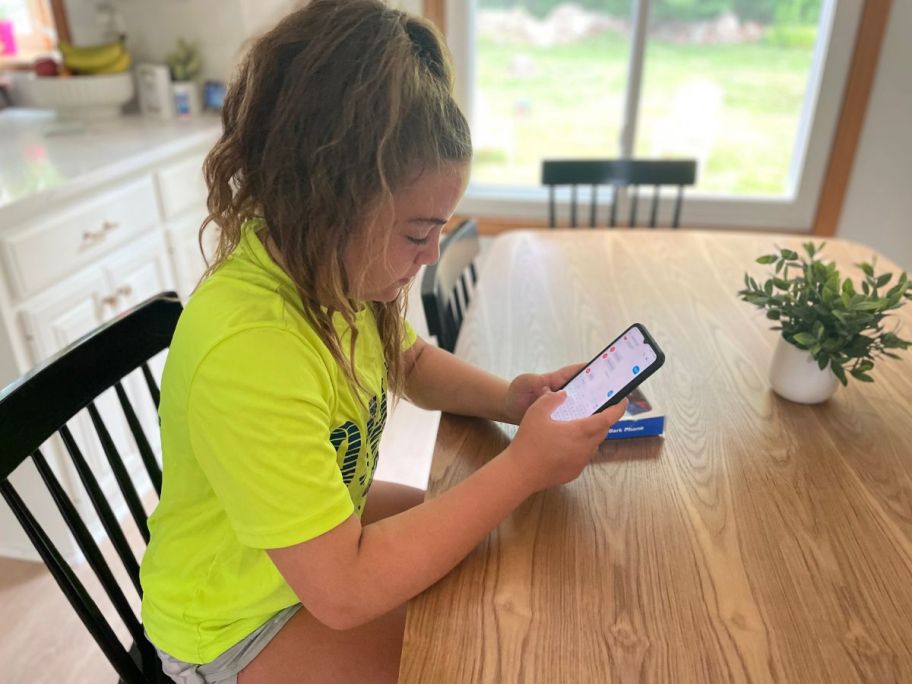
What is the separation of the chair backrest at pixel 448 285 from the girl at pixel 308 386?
1.09 feet

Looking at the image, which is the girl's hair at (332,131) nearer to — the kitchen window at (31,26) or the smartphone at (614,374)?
the smartphone at (614,374)

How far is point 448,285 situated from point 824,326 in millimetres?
600

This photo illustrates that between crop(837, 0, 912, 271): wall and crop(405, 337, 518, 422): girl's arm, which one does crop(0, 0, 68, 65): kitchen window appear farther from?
crop(837, 0, 912, 271): wall

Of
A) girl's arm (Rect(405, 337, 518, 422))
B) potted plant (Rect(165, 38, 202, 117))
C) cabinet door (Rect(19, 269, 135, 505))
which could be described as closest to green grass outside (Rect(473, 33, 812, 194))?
potted plant (Rect(165, 38, 202, 117))

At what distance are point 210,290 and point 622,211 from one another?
6.44 ft

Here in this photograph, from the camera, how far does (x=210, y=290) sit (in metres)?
0.67

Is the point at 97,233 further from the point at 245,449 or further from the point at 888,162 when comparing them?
the point at 888,162

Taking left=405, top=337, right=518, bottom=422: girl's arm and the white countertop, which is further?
the white countertop

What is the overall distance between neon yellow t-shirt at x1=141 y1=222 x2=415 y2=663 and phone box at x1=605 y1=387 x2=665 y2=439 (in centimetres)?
29

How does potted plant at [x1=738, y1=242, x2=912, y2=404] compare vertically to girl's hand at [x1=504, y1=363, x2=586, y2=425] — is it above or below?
above

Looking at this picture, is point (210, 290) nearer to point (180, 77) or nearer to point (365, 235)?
point (365, 235)

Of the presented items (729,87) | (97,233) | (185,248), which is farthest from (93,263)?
(729,87)

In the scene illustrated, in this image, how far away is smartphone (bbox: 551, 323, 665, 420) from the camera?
76 centimetres

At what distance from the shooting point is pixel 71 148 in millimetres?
1856
